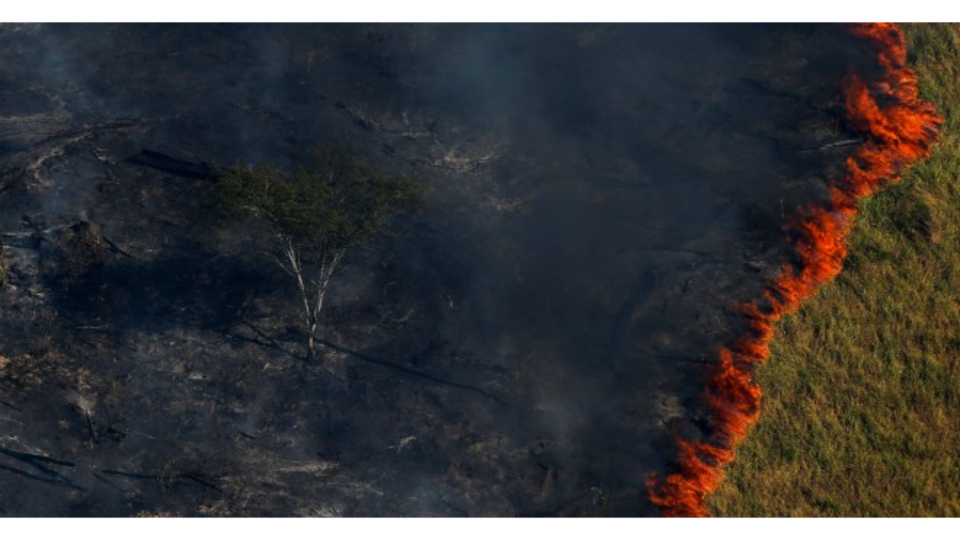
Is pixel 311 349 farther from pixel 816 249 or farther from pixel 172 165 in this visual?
pixel 816 249

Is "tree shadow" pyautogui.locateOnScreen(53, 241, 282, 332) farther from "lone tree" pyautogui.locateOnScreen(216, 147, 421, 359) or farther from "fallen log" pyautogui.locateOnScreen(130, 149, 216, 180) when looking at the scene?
"fallen log" pyautogui.locateOnScreen(130, 149, 216, 180)

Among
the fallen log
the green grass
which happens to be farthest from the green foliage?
the green grass

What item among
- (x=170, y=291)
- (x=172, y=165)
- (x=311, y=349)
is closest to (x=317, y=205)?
(x=311, y=349)

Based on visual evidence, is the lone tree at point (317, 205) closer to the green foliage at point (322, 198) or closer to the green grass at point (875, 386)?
the green foliage at point (322, 198)

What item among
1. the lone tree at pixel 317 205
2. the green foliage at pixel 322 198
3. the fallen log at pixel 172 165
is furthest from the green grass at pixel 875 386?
the fallen log at pixel 172 165
